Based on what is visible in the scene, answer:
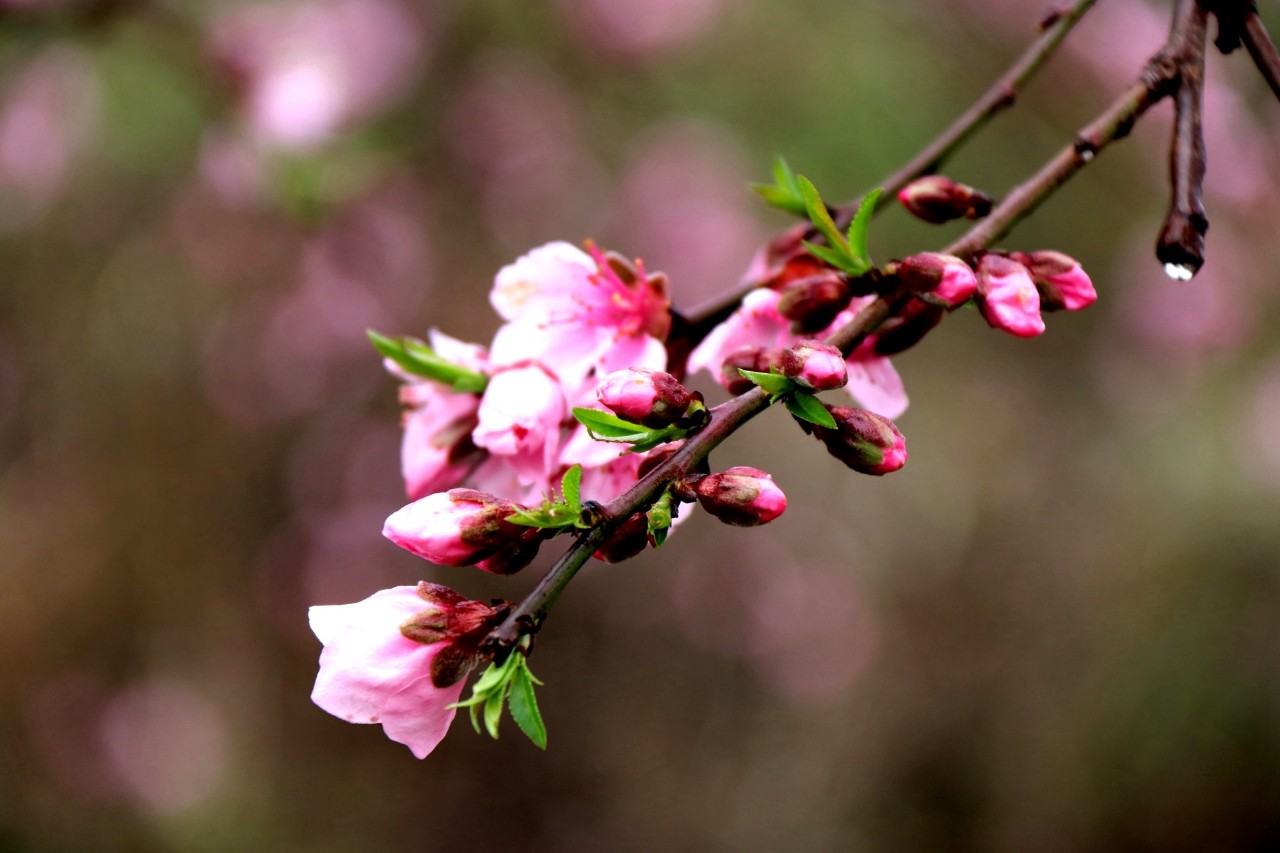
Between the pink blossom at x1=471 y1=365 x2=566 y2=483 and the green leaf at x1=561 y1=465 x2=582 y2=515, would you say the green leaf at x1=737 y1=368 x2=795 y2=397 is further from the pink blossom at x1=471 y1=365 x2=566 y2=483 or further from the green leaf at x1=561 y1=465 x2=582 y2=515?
the pink blossom at x1=471 y1=365 x2=566 y2=483

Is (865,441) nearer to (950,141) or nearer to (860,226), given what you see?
(860,226)

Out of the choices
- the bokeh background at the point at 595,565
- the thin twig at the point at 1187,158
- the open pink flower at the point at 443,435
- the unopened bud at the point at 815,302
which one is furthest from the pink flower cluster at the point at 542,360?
the bokeh background at the point at 595,565

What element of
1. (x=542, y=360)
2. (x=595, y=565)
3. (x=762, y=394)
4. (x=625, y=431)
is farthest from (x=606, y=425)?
(x=595, y=565)

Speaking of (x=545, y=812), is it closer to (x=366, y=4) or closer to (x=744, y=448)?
(x=744, y=448)

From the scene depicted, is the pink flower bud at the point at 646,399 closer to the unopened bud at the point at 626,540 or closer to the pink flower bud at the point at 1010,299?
the unopened bud at the point at 626,540

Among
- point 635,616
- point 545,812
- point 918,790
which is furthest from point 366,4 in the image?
point 918,790
